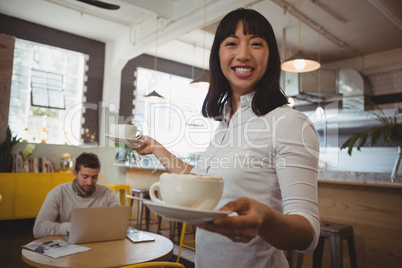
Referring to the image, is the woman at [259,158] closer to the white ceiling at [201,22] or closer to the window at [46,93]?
the white ceiling at [201,22]

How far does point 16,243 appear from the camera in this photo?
435 cm

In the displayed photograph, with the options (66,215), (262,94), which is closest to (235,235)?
(262,94)

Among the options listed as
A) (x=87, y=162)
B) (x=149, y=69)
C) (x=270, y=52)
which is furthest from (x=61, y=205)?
(x=149, y=69)

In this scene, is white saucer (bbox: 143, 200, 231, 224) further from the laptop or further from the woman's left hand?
the laptop

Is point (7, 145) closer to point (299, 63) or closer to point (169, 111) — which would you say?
point (169, 111)

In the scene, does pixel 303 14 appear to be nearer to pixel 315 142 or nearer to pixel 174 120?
pixel 174 120

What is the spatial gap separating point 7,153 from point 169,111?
3870 mm

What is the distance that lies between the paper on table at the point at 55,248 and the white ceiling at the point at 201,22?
3.49 m

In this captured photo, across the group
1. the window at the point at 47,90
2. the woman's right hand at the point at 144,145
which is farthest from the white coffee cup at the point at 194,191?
the window at the point at 47,90

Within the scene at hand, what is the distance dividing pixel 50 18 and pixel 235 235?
256 inches

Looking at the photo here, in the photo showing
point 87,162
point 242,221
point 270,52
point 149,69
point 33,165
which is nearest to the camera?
point 242,221

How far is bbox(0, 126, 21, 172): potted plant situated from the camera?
483cm

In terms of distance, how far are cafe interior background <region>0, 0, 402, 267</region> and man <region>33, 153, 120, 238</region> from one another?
2.36 meters

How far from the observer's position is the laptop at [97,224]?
6.02 ft
